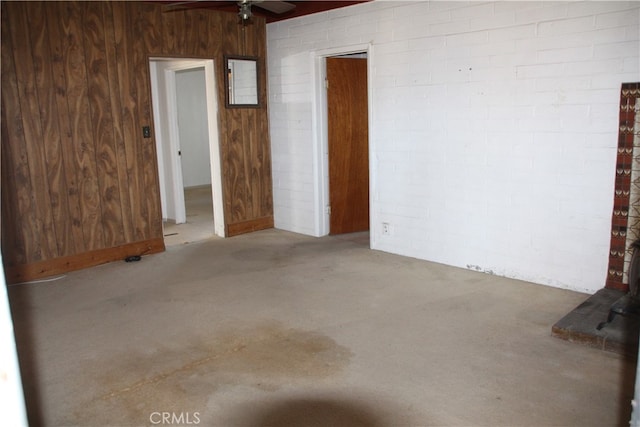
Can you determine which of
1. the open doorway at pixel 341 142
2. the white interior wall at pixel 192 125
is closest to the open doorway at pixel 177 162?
the white interior wall at pixel 192 125

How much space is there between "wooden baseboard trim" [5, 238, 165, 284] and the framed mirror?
5.86ft

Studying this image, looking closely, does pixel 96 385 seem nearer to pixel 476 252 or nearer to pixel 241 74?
pixel 476 252

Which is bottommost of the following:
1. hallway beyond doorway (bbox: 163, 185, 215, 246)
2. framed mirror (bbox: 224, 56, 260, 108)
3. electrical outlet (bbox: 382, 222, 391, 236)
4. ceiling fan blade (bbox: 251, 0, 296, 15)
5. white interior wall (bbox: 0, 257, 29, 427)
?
hallway beyond doorway (bbox: 163, 185, 215, 246)

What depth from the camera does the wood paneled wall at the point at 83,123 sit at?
14.2ft

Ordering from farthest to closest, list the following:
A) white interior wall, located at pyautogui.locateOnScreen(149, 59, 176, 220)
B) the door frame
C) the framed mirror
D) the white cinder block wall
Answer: white interior wall, located at pyautogui.locateOnScreen(149, 59, 176, 220) < the framed mirror < the door frame < the white cinder block wall

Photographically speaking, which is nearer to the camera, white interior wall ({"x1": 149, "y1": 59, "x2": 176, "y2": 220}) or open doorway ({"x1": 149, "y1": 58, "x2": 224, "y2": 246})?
open doorway ({"x1": 149, "y1": 58, "x2": 224, "y2": 246})

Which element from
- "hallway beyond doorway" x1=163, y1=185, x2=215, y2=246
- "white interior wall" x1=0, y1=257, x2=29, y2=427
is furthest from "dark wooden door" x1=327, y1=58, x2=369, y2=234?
"white interior wall" x1=0, y1=257, x2=29, y2=427

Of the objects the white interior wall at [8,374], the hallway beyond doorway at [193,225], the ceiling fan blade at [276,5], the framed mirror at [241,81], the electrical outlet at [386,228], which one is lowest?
the hallway beyond doorway at [193,225]

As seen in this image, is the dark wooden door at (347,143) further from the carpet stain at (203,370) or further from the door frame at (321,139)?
the carpet stain at (203,370)

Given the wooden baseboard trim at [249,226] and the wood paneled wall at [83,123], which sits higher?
the wood paneled wall at [83,123]

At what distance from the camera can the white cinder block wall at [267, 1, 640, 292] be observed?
3.72m

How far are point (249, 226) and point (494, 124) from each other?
3125 millimetres

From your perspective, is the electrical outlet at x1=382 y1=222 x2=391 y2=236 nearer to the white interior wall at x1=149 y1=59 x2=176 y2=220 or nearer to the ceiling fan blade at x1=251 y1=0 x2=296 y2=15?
the ceiling fan blade at x1=251 y1=0 x2=296 y2=15

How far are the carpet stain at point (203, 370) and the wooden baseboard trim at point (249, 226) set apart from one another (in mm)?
2733
